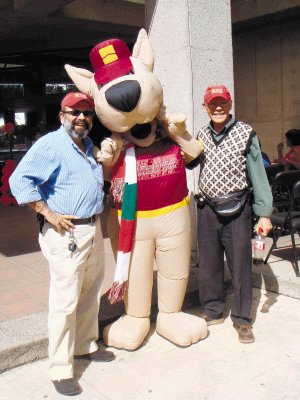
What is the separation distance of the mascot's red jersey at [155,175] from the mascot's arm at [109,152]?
0.06 meters

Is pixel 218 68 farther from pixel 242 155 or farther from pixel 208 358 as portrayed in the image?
pixel 208 358

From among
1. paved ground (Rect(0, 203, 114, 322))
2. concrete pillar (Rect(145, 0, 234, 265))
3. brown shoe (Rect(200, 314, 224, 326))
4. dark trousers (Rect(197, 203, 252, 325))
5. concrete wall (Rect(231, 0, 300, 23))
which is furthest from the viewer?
concrete wall (Rect(231, 0, 300, 23))

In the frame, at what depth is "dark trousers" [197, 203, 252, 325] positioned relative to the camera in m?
A: 3.44

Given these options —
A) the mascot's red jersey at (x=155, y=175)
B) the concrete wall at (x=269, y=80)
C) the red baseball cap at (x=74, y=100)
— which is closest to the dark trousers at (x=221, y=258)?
the mascot's red jersey at (x=155, y=175)

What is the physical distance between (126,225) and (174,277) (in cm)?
56

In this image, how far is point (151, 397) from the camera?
2.79 metres

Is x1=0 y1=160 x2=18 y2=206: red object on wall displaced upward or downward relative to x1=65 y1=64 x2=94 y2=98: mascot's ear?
downward

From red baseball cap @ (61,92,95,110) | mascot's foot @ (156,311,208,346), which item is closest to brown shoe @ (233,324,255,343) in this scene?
mascot's foot @ (156,311,208,346)

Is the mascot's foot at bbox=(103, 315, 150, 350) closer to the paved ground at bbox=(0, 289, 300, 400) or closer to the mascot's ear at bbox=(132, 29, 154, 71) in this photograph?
the paved ground at bbox=(0, 289, 300, 400)

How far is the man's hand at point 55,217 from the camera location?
8.94 ft

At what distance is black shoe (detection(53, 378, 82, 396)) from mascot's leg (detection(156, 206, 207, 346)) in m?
0.83

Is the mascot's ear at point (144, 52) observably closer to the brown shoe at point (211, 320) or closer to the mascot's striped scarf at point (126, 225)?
the mascot's striped scarf at point (126, 225)

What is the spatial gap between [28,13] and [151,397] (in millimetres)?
6932

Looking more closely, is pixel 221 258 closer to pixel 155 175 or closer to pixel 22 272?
pixel 155 175
